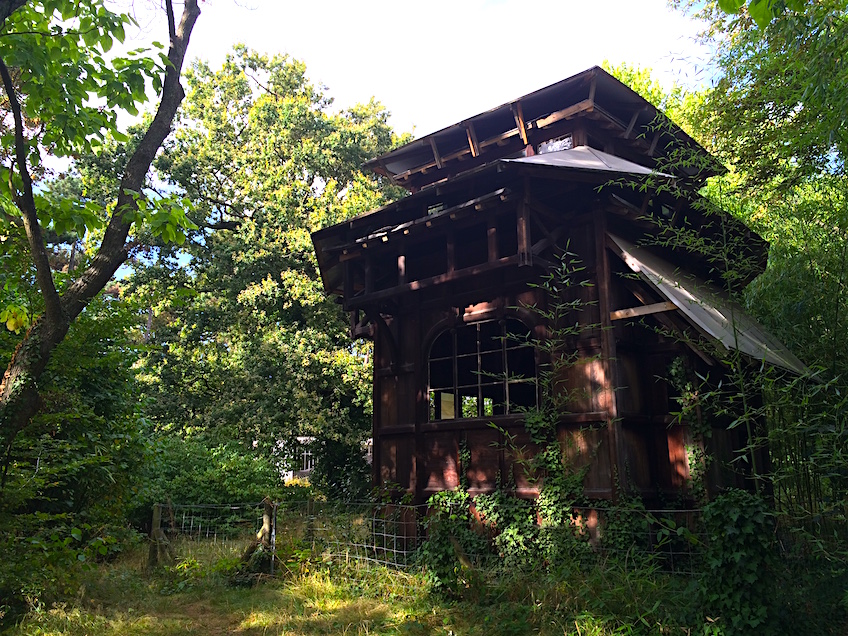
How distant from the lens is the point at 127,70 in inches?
191

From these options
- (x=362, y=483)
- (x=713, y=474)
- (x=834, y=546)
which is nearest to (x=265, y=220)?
(x=362, y=483)

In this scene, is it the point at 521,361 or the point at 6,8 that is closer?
the point at 6,8

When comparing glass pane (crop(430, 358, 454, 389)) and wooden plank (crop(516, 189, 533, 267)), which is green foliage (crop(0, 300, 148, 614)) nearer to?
glass pane (crop(430, 358, 454, 389))

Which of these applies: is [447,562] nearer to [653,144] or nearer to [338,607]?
[338,607]

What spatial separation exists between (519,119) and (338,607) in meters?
7.58

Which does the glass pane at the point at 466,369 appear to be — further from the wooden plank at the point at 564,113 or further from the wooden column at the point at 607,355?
the wooden plank at the point at 564,113

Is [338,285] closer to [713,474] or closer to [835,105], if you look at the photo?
[713,474]

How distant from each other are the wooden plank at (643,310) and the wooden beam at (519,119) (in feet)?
12.9

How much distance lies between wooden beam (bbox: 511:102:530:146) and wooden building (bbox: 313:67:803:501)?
4 centimetres

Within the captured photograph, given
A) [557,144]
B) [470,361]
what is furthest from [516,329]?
[557,144]

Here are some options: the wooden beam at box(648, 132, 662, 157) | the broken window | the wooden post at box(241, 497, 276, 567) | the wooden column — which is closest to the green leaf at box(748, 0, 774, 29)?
the wooden column

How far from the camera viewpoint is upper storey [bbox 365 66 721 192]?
9828mm

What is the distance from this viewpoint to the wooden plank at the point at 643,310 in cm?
698

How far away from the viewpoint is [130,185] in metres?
5.13
